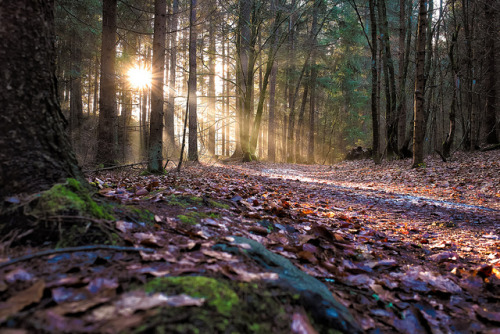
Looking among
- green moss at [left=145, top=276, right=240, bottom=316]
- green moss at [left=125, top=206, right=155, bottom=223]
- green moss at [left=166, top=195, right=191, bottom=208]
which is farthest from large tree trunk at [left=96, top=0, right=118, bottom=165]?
green moss at [left=145, top=276, right=240, bottom=316]

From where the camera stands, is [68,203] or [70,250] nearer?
[70,250]

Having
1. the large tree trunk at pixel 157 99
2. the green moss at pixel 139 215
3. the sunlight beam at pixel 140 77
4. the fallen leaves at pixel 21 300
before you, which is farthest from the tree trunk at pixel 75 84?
the fallen leaves at pixel 21 300

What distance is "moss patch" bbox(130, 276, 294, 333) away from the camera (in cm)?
94

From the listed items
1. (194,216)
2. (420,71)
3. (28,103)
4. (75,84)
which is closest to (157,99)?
(194,216)

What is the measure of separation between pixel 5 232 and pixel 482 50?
1898cm

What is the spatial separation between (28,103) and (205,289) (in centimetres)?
167

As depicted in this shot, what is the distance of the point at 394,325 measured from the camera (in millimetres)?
1573

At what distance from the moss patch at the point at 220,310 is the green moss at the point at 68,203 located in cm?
83

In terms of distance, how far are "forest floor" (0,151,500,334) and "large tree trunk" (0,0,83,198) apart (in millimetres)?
525

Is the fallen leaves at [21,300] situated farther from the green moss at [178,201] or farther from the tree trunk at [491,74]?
the tree trunk at [491,74]

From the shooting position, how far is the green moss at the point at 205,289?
1.11 meters

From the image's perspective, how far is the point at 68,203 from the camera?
164cm

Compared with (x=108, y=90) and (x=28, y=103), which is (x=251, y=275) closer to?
(x=28, y=103)

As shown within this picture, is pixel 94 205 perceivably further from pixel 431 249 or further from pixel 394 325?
pixel 431 249
